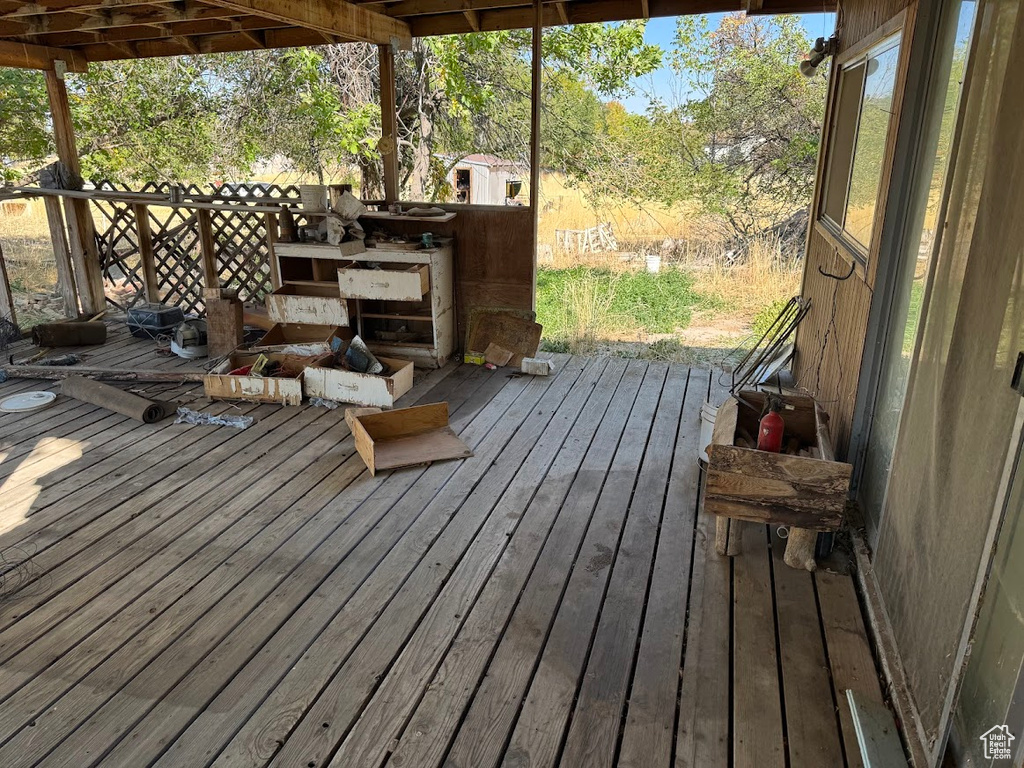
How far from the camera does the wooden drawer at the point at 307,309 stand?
497 centimetres

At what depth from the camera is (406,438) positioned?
3.84 meters

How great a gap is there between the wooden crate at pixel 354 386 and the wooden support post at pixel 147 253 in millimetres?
2917

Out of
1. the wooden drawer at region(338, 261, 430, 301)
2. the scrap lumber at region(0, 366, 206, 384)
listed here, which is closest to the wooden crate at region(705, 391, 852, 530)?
the wooden drawer at region(338, 261, 430, 301)

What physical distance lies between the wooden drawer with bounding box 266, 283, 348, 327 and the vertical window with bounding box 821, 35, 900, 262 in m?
3.32

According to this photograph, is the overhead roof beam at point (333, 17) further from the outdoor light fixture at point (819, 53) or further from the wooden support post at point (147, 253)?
the outdoor light fixture at point (819, 53)

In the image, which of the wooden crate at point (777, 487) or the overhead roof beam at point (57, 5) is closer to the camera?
the wooden crate at point (777, 487)

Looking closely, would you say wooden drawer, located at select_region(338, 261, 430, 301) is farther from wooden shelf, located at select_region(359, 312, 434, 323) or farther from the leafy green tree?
the leafy green tree

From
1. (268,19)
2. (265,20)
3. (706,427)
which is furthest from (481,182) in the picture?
(706,427)

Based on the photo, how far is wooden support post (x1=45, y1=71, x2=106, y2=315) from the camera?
5891 millimetres

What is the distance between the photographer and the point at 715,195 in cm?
980

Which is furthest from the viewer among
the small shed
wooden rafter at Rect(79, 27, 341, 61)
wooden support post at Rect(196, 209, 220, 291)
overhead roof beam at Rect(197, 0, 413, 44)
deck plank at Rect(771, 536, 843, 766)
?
the small shed

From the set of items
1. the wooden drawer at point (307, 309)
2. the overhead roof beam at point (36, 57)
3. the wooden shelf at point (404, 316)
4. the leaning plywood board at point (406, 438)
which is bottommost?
the leaning plywood board at point (406, 438)

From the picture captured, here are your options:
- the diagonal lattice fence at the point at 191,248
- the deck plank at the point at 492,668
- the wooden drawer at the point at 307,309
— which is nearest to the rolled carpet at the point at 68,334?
the diagonal lattice fence at the point at 191,248

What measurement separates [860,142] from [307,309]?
12.1 feet
